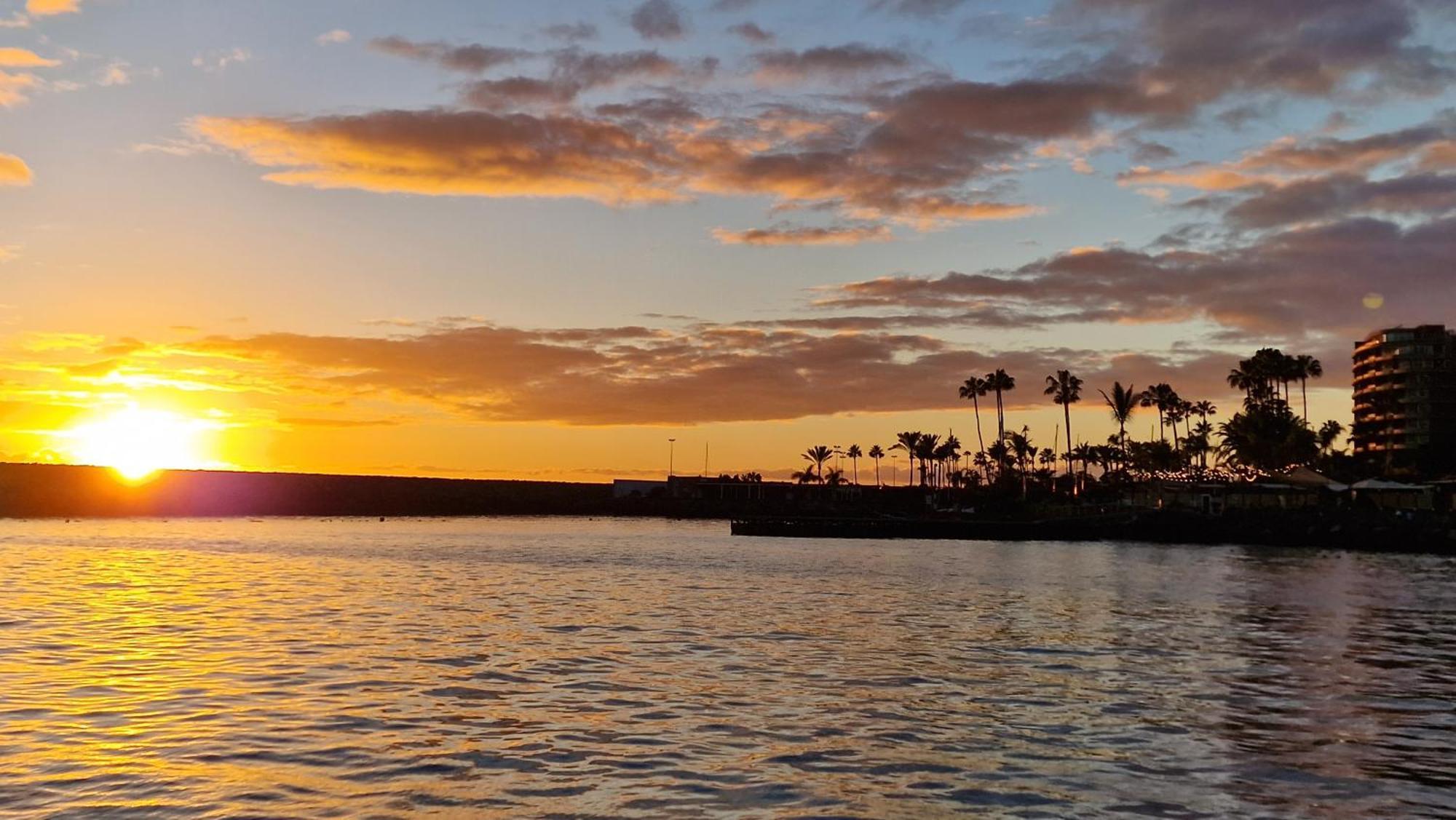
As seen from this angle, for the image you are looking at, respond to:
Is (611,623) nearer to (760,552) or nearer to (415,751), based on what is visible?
(415,751)

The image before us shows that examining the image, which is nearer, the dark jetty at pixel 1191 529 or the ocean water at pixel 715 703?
the ocean water at pixel 715 703

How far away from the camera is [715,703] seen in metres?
21.7

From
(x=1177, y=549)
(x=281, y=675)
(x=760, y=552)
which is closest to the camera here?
(x=281, y=675)

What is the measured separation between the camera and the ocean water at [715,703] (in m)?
14.9

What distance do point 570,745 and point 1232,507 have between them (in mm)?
129521

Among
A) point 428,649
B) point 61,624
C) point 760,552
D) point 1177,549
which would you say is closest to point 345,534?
point 760,552

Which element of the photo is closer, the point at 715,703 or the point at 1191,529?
the point at 715,703

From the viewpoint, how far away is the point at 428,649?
96.1ft

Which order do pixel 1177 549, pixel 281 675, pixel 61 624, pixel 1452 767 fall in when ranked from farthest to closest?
pixel 1177 549, pixel 61 624, pixel 281 675, pixel 1452 767

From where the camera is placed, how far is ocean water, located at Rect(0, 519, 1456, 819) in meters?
14.9

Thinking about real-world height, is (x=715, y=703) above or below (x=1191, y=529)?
above

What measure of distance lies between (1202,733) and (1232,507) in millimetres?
123374

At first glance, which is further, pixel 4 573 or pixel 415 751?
pixel 4 573

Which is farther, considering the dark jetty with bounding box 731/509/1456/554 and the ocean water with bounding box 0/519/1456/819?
the dark jetty with bounding box 731/509/1456/554
